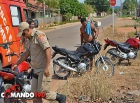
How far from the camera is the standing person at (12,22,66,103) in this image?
493 centimetres

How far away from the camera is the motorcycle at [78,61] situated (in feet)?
28.1

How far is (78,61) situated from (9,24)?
2.17m

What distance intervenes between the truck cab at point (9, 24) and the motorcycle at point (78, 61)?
4.17 feet

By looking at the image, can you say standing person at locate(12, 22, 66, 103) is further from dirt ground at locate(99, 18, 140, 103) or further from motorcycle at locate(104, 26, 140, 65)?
motorcycle at locate(104, 26, 140, 65)

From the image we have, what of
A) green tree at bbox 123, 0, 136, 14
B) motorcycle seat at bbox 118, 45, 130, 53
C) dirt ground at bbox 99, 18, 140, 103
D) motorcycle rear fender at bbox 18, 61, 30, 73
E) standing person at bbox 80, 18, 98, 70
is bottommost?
green tree at bbox 123, 0, 136, 14

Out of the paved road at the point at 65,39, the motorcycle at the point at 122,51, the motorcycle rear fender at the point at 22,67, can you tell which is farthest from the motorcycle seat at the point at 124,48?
the paved road at the point at 65,39

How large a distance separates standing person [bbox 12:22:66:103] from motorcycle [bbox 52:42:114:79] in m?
3.19

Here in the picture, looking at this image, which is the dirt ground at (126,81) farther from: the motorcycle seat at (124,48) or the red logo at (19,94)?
the red logo at (19,94)

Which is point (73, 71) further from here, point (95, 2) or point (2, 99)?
point (95, 2)

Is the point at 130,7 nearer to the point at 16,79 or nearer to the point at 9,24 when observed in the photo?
the point at 9,24

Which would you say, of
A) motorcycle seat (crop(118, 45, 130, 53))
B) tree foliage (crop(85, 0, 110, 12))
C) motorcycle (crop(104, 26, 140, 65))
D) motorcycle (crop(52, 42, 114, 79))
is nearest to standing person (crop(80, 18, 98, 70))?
motorcycle (crop(52, 42, 114, 79))

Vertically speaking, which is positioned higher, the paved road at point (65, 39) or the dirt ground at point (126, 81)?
the dirt ground at point (126, 81)

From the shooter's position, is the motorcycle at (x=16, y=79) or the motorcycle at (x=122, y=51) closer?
the motorcycle at (x=16, y=79)

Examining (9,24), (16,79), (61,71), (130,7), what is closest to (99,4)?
(130,7)
